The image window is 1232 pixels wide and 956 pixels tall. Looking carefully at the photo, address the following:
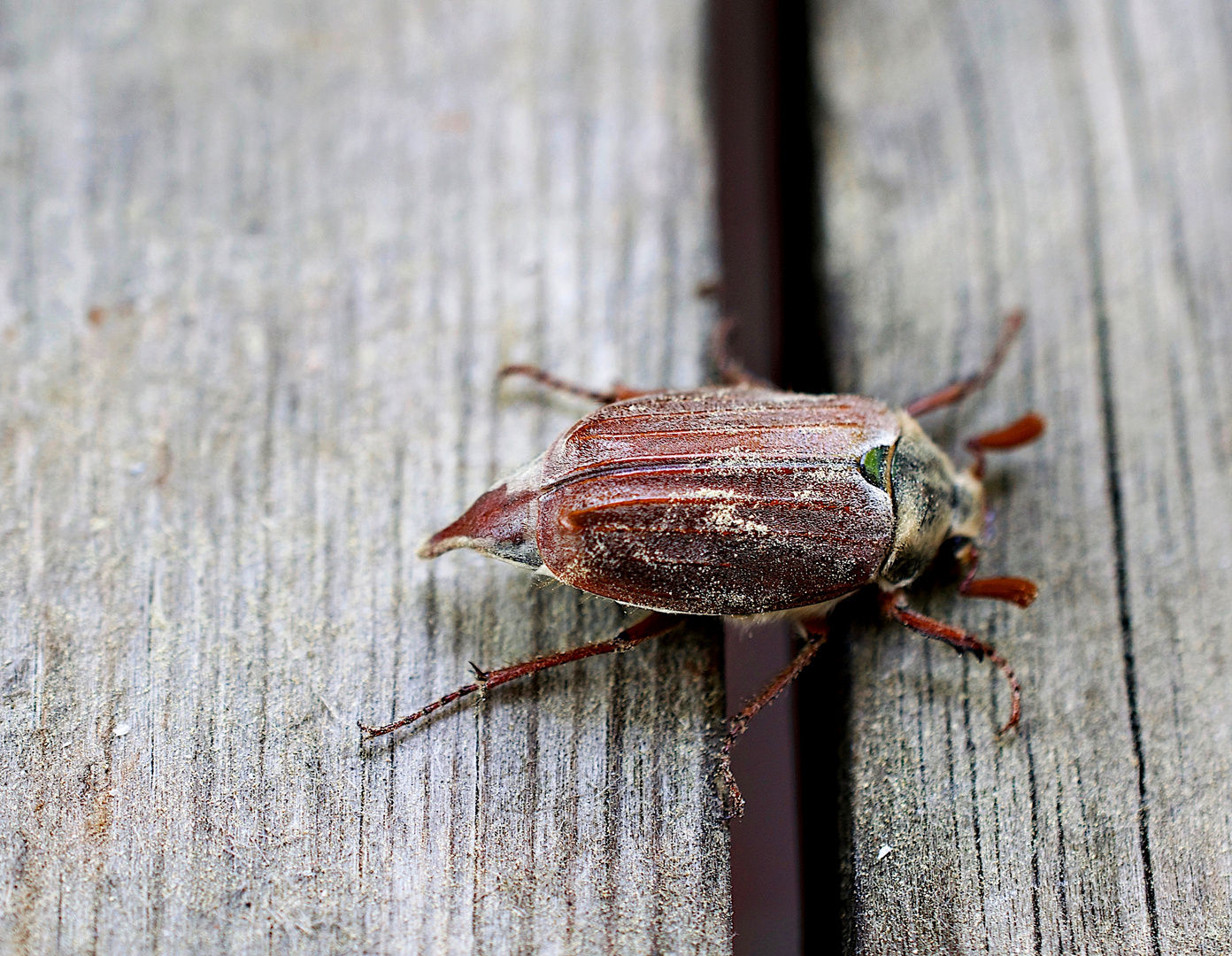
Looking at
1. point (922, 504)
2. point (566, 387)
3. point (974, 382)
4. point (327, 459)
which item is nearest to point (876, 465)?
point (922, 504)

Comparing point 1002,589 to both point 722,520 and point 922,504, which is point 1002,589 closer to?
point 922,504

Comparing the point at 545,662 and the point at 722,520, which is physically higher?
the point at 722,520

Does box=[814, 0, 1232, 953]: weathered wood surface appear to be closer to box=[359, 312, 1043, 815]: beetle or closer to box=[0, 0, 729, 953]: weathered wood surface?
box=[359, 312, 1043, 815]: beetle

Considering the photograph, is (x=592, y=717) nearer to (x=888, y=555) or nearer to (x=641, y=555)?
(x=641, y=555)

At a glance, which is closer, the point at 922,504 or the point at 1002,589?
the point at 1002,589

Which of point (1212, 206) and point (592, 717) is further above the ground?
point (1212, 206)

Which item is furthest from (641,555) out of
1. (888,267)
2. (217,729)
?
(888,267)

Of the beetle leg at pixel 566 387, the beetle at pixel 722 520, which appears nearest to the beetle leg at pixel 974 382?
the beetle at pixel 722 520

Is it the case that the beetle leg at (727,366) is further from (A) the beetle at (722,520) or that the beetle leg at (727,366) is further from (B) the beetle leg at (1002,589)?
(B) the beetle leg at (1002,589)
